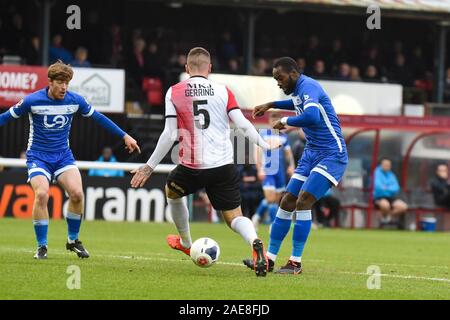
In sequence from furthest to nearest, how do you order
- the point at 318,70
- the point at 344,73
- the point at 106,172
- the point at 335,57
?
1. the point at 335,57
2. the point at 344,73
3. the point at 318,70
4. the point at 106,172

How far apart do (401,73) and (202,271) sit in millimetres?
22024

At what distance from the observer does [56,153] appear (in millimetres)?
12750

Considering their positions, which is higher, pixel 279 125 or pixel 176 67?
pixel 176 67

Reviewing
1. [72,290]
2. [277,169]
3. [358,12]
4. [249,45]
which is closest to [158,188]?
[277,169]

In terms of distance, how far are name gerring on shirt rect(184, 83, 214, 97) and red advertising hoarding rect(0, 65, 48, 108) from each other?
48.6 feet

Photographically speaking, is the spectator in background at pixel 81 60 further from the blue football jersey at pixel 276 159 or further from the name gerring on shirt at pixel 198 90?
the name gerring on shirt at pixel 198 90

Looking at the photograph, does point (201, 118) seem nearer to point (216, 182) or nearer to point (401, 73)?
point (216, 182)

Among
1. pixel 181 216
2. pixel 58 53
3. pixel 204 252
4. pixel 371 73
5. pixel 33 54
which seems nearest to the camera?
pixel 204 252

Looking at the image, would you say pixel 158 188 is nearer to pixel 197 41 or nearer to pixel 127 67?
pixel 127 67

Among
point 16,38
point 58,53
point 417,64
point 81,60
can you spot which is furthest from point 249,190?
point 417,64

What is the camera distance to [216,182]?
11.4 meters

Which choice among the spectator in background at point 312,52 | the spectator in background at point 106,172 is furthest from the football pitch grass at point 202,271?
A: the spectator in background at point 312,52

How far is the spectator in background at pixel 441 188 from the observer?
25.3 meters

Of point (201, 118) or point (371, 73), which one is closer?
point (201, 118)
